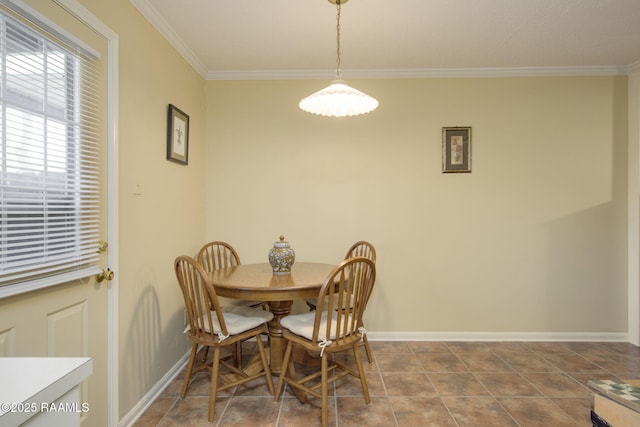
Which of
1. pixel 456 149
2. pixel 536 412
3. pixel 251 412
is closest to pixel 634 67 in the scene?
pixel 456 149

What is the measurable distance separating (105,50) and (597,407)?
2.57 meters

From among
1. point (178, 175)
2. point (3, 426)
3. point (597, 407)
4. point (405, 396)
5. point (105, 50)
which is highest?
point (105, 50)

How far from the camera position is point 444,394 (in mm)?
2086

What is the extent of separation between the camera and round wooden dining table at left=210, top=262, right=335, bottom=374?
1.90 metres

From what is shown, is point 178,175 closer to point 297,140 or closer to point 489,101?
point 297,140

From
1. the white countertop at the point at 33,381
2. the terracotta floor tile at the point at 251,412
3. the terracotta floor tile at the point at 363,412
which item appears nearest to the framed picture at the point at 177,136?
the terracotta floor tile at the point at 251,412

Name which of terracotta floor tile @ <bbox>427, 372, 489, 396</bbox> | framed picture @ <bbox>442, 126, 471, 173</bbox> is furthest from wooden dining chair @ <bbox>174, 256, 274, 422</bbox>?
framed picture @ <bbox>442, 126, 471, 173</bbox>

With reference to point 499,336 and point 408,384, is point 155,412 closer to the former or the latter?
point 408,384

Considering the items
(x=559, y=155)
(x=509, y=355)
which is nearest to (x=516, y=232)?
(x=559, y=155)

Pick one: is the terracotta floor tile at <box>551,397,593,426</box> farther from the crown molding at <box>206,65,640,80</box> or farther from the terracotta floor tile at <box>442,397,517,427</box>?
the crown molding at <box>206,65,640,80</box>

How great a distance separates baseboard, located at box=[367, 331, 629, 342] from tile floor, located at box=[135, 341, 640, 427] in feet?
0.56

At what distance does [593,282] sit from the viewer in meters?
2.96

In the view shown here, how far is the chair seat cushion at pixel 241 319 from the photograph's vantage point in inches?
75.9

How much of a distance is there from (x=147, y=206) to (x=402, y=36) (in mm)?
Answer: 2129
